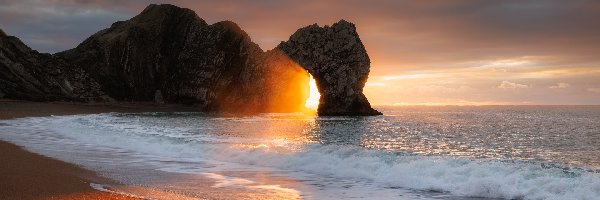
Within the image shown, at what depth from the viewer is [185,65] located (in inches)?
5728

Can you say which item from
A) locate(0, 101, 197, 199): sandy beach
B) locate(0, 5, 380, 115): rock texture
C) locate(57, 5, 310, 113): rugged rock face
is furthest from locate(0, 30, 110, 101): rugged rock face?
locate(0, 101, 197, 199): sandy beach

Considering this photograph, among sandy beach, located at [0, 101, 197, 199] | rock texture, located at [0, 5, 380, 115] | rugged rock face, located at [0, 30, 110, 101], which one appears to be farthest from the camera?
rock texture, located at [0, 5, 380, 115]

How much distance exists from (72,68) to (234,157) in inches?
4525

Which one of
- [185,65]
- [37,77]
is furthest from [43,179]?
[185,65]

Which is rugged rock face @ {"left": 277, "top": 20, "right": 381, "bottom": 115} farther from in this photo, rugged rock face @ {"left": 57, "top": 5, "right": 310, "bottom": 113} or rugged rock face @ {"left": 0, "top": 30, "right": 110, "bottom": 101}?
rugged rock face @ {"left": 0, "top": 30, "right": 110, "bottom": 101}

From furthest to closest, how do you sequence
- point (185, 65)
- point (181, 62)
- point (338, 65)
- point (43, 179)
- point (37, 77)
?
point (181, 62) → point (185, 65) → point (37, 77) → point (338, 65) → point (43, 179)

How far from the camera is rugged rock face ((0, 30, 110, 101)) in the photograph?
93438mm

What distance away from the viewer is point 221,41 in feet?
473

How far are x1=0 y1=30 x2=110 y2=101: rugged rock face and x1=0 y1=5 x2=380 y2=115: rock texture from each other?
328 mm

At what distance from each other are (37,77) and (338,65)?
6134 cm

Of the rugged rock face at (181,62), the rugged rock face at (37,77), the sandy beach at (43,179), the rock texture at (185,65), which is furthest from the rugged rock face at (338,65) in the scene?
the sandy beach at (43,179)

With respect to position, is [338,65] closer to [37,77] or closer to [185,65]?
[37,77]

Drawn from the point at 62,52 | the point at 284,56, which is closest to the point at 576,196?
the point at 284,56

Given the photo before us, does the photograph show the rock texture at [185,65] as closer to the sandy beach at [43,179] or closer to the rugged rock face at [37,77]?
the rugged rock face at [37,77]
